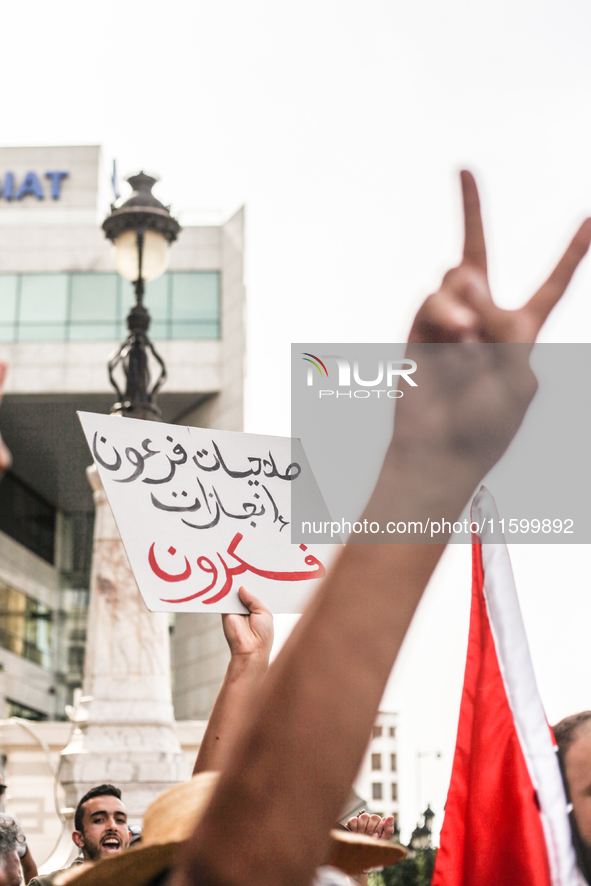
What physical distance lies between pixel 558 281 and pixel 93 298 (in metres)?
28.2

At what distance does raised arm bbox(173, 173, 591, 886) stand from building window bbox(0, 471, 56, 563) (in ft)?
98.2

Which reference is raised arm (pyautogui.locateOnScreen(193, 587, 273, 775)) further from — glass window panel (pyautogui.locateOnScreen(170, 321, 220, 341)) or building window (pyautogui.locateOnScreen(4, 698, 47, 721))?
building window (pyautogui.locateOnScreen(4, 698, 47, 721))

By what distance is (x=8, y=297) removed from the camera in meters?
28.7

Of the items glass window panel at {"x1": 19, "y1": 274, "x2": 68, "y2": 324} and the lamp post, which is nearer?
the lamp post

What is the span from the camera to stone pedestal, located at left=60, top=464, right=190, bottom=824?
570 centimetres

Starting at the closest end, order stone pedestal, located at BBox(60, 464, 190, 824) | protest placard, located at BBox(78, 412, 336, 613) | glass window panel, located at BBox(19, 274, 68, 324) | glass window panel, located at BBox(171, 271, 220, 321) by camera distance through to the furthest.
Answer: protest placard, located at BBox(78, 412, 336, 613), stone pedestal, located at BBox(60, 464, 190, 824), glass window panel, located at BBox(171, 271, 220, 321), glass window panel, located at BBox(19, 274, 68, 324)

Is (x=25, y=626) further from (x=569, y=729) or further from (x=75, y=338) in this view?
(x=569, y=729)

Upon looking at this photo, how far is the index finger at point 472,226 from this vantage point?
2.41 feet

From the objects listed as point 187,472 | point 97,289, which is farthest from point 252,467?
point 97,289

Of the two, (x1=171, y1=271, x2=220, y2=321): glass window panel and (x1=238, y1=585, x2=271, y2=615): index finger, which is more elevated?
(x1=171, y1=271, x2=220, y2=321): glass window panel

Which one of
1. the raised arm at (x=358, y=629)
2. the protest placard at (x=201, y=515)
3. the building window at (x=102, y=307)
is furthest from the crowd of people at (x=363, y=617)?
the building window at (x=102, y=307)

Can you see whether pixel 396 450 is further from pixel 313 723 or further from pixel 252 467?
pixel 252 467

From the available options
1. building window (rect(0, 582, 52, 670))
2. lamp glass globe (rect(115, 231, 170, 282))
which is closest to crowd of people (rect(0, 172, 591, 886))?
lamp glass globe (rect(115, 231, 170, 282))

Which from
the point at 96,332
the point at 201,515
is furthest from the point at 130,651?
the point at 96,332
